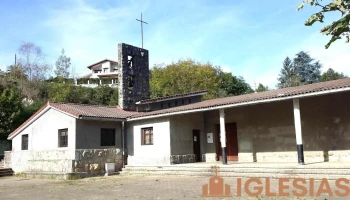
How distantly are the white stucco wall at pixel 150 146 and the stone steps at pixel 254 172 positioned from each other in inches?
36.8

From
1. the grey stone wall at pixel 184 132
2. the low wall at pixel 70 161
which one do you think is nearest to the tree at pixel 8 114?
the low wall at pixel 70 161

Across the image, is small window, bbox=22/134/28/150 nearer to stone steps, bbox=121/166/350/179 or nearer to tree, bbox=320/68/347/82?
stone steps, bbox=121/166/350/179

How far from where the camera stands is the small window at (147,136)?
18.3 m

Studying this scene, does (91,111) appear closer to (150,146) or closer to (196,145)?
(150,146)

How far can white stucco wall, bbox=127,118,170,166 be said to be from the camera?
57.2ft

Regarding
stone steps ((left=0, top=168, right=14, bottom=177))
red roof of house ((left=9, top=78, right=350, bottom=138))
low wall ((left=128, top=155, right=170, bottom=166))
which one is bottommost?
stone steps ((left=0, top=168, right=14, bottom=177))

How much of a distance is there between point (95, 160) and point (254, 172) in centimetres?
858

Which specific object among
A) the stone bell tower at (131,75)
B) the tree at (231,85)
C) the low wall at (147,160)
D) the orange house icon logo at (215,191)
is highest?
Result: the tree at (231,85)

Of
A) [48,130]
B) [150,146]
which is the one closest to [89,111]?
[48,130]

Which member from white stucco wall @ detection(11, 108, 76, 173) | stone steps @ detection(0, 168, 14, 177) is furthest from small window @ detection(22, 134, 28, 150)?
stone steps @ detection(0, 168, 14, 177)

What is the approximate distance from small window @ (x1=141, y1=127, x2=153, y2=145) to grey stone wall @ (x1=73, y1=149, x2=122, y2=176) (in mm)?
1572

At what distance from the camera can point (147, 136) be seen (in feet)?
60.8

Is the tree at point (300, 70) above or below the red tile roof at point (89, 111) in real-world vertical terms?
above

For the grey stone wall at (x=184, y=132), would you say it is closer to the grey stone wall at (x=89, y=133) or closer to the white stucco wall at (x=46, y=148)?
the grey stone wall at (x=89, y=133)
